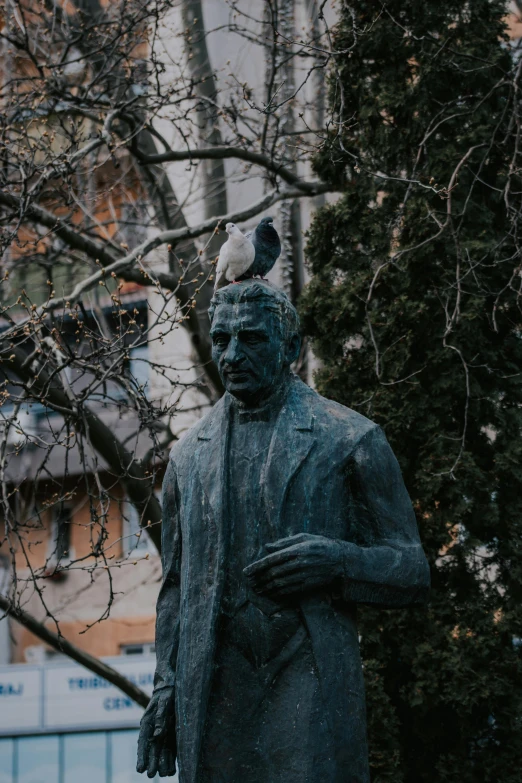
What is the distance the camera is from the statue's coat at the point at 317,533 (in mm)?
3652

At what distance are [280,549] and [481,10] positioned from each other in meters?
6.10

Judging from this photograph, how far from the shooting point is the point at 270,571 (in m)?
3.63

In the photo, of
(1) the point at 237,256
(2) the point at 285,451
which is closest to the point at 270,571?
(2) the point at 285,451

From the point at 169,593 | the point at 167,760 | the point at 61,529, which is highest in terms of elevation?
the point at 61,529

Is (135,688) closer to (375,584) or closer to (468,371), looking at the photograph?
(468,371)

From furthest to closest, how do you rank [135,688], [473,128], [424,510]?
[135,688], [473,128], [424,510]

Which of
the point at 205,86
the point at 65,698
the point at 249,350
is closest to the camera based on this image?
the point at 249,350

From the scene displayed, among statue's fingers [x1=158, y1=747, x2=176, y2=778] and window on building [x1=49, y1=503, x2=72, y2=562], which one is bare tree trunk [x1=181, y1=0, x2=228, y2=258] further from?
statue's fingers [x1=158, y1=747, x2=176, y2=778]

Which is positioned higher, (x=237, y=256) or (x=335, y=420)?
(x=237, y=256)

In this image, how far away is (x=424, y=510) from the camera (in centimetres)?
750

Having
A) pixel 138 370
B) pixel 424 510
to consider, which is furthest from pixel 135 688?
pixel 138 370

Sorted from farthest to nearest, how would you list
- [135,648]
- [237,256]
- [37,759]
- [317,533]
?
[135,648] → [37,759] → [237,256] → [317,533]

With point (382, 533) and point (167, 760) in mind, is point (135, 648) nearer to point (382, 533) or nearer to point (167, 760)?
point (167, 760)

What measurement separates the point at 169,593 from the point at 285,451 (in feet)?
2.22
